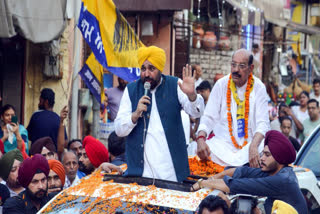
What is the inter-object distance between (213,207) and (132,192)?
2.69 feet

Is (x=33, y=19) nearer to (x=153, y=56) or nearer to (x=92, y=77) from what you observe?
(x=92, y=77)

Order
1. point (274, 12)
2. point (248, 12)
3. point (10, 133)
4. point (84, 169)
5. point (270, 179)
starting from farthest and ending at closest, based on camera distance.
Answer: point (274, 12)
point (248, 12)
point (10, 133)
point (84, 169)
point (270, 179)

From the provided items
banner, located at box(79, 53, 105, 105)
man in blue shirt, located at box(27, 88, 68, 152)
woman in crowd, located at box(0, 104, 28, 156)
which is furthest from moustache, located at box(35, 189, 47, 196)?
banner, located at box(79, 53, 105, 105)

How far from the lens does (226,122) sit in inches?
307

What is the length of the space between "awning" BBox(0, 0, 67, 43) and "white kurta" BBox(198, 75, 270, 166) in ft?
11.0

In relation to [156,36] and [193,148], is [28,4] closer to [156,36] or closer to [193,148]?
[193,148]

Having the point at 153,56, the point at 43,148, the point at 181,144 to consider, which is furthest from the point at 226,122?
the point at 43,148

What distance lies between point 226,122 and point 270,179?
168cm

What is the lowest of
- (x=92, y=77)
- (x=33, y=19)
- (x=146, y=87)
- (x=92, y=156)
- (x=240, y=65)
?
(x=92, y=156)

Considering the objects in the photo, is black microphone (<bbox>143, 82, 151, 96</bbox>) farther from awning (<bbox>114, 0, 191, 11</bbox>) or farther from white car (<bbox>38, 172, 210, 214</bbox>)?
awning (<bbox>114, 0, 191, 11</bbox>)

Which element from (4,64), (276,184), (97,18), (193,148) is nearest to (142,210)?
(276,184)

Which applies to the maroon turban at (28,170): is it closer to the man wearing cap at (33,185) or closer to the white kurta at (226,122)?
the man wearing cap at (33,185)

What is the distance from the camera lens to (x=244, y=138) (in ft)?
25.2

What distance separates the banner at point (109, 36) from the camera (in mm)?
10086
